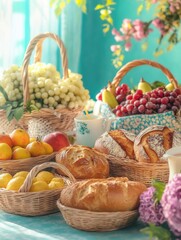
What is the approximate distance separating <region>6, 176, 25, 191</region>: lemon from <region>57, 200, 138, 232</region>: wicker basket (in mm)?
184

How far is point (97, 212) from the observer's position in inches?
57.7

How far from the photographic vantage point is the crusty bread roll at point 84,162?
1.75 meters

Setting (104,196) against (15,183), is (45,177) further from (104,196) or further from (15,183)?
(104,196)

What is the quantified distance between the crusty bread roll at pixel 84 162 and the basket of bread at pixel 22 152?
12 centimetres

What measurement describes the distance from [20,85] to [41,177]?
835 mm

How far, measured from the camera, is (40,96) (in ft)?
7.89

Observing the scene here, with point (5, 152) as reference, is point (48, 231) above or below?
below

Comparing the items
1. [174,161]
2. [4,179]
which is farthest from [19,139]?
[174,161]

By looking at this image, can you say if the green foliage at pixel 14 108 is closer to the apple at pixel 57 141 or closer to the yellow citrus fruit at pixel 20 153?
the apple at pixel 57 141

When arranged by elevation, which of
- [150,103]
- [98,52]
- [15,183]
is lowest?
[15,183]

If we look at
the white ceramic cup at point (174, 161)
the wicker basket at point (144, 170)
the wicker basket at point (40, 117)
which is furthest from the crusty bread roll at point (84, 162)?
the wicker basket at point (40, 117)

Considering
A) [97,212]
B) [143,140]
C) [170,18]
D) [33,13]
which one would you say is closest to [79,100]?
[143,140]

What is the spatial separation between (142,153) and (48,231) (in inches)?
16.5

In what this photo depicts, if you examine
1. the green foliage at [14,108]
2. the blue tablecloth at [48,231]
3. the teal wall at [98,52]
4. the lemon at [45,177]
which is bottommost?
the blue tablecloth at [48,231]
